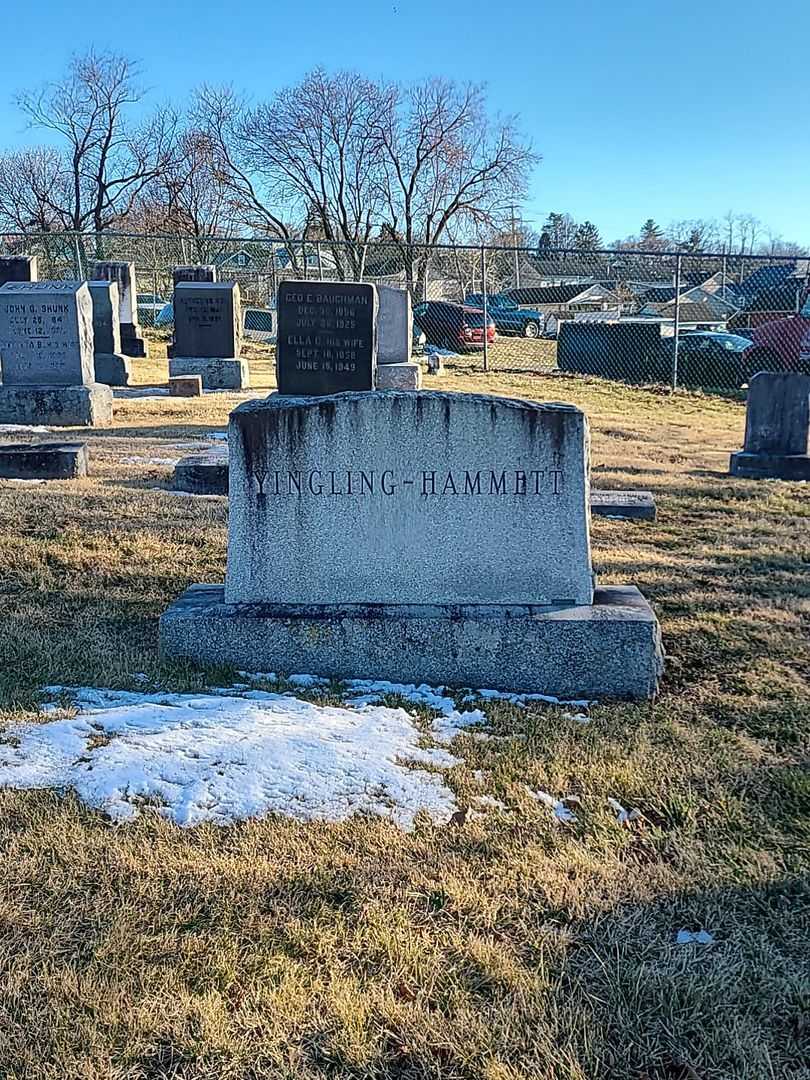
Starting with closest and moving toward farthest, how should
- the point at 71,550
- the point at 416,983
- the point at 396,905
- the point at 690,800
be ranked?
the point at 416,983 → the point at 396,905 → the point at 690,800 → the point at 71,550

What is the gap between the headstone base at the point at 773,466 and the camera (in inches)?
358

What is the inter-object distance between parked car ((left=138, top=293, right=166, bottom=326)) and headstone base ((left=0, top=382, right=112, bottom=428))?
18365mm

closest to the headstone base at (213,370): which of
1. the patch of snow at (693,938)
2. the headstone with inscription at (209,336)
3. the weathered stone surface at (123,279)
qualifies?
the headstone with inscription at (209,336)

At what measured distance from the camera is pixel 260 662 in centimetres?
Answer: 383

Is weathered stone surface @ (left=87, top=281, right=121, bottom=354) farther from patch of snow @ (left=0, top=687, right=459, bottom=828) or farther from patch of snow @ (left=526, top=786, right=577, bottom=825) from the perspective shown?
patch of snow @ (left=526, top=786, right=577, bottom=825)

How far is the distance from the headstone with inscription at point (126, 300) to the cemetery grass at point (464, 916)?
60.3 ft

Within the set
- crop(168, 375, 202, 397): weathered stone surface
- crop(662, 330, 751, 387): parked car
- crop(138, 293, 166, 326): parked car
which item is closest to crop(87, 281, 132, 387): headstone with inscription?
crop(168, 375, 202, 397): weathered stone surface

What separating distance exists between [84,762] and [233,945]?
1.05 m

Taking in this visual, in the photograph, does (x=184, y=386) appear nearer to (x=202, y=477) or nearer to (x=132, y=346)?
(x=132, y=346)

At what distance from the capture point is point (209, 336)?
16484 millimetres

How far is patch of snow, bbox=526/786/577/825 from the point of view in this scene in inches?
107

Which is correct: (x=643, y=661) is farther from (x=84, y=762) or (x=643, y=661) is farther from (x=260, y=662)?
(x=84, y=762)

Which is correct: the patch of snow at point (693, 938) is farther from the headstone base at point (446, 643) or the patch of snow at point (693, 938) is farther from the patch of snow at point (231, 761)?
the headstone base at point (446, 643)

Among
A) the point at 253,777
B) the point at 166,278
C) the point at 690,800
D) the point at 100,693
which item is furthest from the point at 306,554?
the point at 166,278
